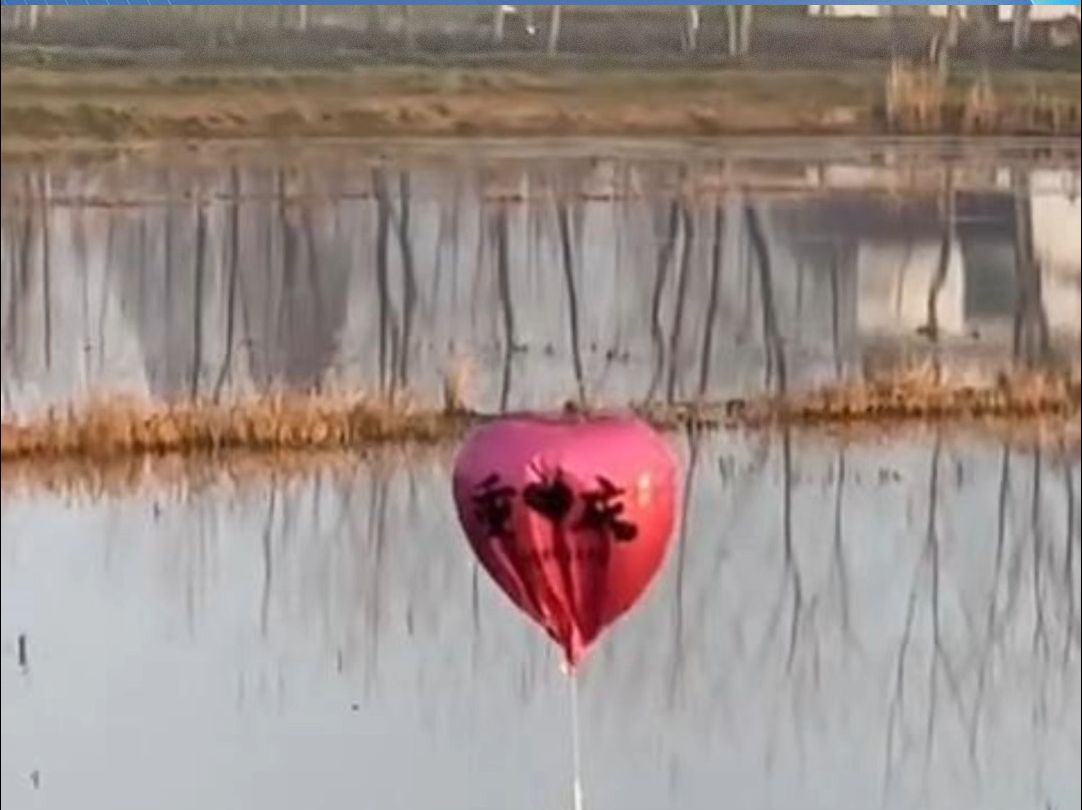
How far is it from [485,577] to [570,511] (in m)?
1.31

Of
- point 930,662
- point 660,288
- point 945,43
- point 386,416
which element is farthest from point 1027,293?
point 930,662

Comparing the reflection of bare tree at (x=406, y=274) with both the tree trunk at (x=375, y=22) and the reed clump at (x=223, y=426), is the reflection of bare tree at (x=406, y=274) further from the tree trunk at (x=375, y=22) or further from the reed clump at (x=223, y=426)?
the tree trunk at (x=375, y=22)

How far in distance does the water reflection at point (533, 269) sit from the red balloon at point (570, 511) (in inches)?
89.2

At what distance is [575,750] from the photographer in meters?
3.57

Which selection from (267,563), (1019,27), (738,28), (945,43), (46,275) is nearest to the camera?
(267,563)

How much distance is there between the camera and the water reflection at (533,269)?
5824 mm

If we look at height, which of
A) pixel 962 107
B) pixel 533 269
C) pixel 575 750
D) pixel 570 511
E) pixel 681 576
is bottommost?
pixel 575 750

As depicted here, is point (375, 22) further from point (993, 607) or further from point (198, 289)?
point (993, 607)

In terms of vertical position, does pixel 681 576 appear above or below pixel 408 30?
below

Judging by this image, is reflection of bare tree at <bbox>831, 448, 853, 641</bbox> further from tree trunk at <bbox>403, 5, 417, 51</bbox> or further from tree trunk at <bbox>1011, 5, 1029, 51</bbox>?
tree trunk at <bbox>403, 5, 417, 51</bbox>

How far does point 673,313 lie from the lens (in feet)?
20.9

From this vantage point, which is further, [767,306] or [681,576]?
[767,306]

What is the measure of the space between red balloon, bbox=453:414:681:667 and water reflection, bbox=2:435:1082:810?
370 mm

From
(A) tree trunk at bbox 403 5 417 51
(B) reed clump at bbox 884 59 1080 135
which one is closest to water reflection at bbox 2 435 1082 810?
(B) reed clump at bbox 884 59 1080 135
